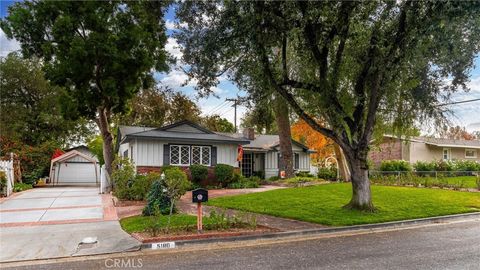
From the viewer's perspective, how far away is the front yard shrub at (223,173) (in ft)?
67.0

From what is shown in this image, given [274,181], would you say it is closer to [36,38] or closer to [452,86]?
[452,86]

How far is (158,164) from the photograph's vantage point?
20109 mm

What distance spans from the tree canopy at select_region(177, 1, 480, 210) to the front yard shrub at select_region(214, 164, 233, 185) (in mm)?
8256

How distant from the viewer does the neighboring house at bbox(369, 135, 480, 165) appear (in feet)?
114

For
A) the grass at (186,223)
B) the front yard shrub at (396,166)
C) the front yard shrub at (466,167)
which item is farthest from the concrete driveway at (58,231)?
the front yard shrub at (466,167)

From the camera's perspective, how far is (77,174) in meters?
28.6

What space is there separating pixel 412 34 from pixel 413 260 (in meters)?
5.94

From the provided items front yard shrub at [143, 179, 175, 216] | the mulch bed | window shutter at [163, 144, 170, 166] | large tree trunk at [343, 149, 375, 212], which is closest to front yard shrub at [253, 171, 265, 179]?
window shutter at [163, 144, 170, 166]

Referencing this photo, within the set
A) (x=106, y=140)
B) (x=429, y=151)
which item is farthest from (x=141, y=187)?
(x=429, y=151)

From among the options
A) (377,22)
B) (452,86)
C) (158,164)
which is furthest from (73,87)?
(452,86)

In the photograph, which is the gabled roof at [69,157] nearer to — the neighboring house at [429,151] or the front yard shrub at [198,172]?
the front yard shrub at [198,172]

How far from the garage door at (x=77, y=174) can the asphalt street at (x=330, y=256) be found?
23887 mm

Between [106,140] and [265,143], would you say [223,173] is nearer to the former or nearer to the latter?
[106,140]

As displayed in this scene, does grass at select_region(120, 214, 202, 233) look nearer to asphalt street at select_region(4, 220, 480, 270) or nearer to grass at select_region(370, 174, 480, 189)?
asphalt street at select_region(4, 220, 480, 270)
